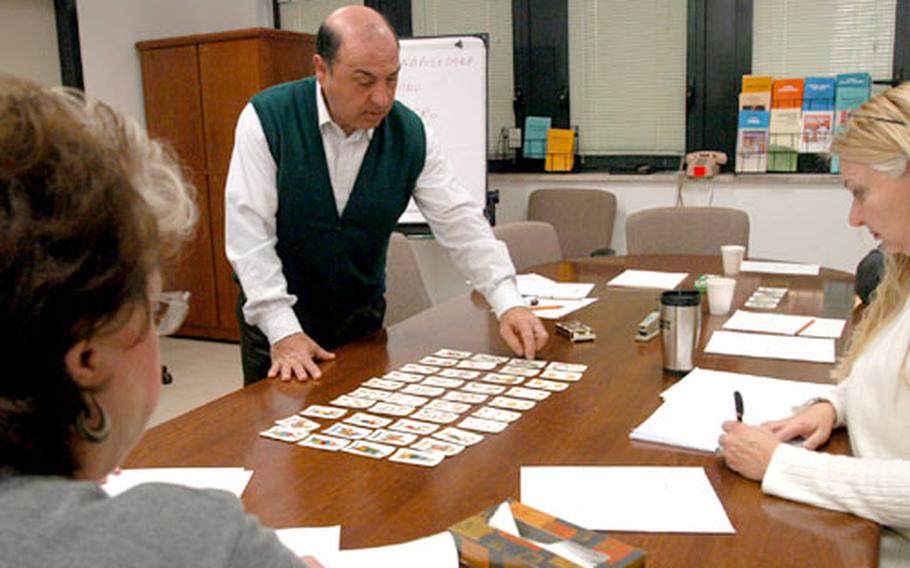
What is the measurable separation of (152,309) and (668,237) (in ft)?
10.6

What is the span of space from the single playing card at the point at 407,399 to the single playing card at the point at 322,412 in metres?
0.10

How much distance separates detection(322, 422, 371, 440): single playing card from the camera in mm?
1478

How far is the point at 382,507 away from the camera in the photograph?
1.22 metres

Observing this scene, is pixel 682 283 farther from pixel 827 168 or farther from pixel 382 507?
pixel 827 168

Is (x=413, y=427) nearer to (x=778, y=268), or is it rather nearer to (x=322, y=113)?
(x=322, y=113)

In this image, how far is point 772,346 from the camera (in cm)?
202

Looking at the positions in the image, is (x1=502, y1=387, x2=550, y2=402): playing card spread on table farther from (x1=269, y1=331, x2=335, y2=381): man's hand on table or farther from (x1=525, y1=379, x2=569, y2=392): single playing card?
(x1=269, y1=331, x2=335, y2=381): man's hand on table

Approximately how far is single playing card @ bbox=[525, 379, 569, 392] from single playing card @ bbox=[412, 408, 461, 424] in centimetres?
23

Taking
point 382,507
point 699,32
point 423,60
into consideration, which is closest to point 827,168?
point 699,32

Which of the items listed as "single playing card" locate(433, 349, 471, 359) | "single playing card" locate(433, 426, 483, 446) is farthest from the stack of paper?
"single playing card" locate(433, 349, 471, 359)

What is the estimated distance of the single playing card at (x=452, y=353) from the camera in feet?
6.42

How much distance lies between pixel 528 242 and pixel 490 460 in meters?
2.19

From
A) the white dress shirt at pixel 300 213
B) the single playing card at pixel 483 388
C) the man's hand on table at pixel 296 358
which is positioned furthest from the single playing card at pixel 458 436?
the white dress shirt at pixel 300 213

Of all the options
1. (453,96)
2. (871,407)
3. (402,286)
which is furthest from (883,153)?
(453,96)
